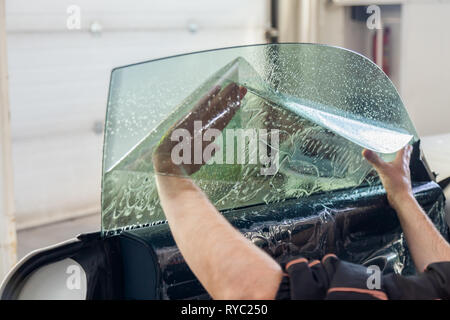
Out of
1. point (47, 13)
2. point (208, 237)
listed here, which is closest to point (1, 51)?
point (47, 13)

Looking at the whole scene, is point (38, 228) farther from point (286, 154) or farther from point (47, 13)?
point (286, 154)

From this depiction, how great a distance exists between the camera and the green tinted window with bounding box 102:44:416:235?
0.84 metres

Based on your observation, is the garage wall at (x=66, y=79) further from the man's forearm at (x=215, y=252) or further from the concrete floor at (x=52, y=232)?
the man's forearm at (x=215, y=252)

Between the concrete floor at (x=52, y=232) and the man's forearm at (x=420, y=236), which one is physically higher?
the man's forearm at (x=420, y=236)

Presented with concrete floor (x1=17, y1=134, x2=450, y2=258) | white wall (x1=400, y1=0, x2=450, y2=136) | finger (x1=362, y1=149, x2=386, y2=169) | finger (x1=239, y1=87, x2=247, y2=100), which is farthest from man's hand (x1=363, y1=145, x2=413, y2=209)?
white wall (x1=400, y1=0, x2=450, y2=136)

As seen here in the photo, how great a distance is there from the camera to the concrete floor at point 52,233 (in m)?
3.10

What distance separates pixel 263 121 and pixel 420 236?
1.18 ft

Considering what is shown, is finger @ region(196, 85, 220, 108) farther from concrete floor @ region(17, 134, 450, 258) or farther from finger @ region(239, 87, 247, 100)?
concrete floor @ region(17, 134, 450, 258)

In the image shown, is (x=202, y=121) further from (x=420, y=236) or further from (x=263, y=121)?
(x=420, y=236)

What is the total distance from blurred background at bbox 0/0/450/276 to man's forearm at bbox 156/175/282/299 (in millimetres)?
2164

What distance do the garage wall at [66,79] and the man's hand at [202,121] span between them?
2552 mm

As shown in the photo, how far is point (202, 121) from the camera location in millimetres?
857

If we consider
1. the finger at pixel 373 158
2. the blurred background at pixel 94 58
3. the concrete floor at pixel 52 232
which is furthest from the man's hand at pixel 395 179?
the concrete floor at pixel 52 232

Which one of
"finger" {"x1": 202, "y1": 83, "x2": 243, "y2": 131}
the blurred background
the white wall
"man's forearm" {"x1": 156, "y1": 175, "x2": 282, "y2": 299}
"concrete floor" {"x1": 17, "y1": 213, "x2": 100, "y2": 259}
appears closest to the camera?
"man's forearm" {"x1": 156, "y1": 175, "x2": 282, "y2": 299}
